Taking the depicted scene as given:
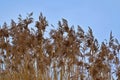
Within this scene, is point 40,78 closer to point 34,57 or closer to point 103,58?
point 34,57

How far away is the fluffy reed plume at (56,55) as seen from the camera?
20.9 feet

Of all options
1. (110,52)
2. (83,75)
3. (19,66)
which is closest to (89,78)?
(83,75)

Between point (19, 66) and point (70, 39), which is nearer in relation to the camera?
point (70, 39)

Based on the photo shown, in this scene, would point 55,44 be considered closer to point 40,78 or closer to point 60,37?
point 60,37

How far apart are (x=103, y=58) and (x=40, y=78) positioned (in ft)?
3.30

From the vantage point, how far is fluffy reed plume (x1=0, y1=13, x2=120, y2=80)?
6.36 meters

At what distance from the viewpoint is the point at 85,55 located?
6508 millimetres

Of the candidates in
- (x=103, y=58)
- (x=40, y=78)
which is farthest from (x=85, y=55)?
(x=40, y=78)

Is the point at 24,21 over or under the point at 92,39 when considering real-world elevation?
over

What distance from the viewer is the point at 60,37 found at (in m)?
6.41

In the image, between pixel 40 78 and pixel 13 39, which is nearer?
pixel 40 78

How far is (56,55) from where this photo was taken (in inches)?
253

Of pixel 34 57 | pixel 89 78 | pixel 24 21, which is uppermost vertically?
pixel 24 21

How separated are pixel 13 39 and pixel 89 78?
1363mm
